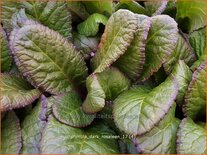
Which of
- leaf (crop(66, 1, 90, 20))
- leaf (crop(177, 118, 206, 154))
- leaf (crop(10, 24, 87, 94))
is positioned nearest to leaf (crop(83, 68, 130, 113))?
leaf (crop(10, 24, 87, 94))

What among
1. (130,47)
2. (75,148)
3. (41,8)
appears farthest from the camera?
(41,8)

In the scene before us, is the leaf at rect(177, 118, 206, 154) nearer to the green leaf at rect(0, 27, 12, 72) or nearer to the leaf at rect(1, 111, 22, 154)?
the leaf at rect(1, 111, 22, 154)

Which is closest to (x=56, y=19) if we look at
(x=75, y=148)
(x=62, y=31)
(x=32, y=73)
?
(x=62, y=31)

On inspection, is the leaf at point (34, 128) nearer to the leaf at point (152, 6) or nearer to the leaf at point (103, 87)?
the leaf at point (103, 87)

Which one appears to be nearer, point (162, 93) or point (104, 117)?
point (162, 93)

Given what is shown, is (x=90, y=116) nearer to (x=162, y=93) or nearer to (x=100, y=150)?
(x=100, y=150)

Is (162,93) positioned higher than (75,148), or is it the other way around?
(162,93)

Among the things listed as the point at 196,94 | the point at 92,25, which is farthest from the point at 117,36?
the point at 196,94
